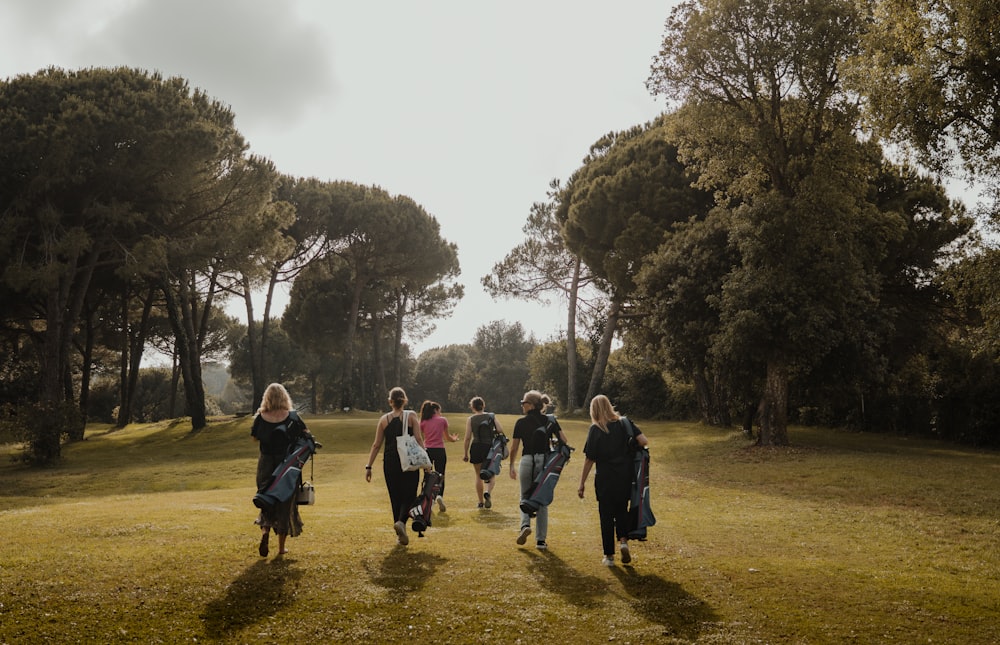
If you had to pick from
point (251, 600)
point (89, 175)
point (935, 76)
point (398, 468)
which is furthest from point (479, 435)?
point (89, 175)

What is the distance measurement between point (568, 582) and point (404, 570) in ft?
5.38

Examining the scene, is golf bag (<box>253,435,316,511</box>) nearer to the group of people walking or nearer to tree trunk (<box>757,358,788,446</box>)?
the group of people walking

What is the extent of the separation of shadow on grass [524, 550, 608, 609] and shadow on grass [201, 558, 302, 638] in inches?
92.5

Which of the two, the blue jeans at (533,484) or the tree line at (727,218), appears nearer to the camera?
the blue jeans at (533,484)

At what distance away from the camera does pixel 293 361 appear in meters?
68.2

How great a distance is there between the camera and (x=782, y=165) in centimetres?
2316

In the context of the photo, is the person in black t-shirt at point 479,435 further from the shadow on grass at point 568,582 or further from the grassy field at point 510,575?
the shadow on grass at point 568,582

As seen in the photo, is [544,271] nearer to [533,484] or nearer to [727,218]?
[727,218]

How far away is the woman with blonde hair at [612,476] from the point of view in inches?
309

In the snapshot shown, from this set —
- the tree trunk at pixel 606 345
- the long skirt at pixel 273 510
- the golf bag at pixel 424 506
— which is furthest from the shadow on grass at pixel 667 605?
the tree trunk at pixel 606 345

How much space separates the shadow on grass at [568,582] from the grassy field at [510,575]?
0.03 m

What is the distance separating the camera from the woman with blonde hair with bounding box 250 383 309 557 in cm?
768

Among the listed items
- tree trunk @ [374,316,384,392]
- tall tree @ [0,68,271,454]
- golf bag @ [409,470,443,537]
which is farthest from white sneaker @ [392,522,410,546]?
tree trunk @ [374,316,384,392]

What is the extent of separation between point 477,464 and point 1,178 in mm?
22163
